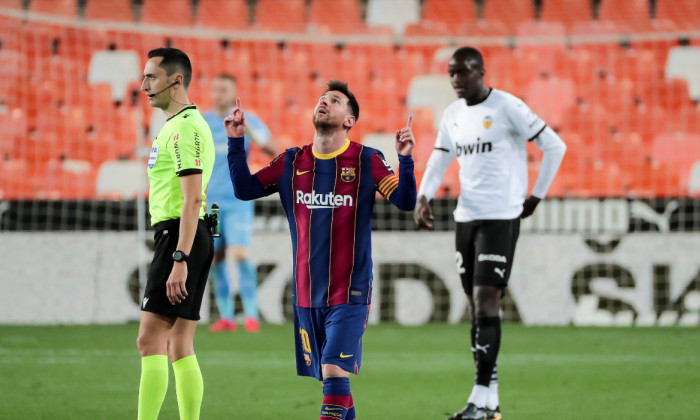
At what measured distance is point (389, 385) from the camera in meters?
6.32

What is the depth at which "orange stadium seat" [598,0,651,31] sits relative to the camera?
49.6 ft

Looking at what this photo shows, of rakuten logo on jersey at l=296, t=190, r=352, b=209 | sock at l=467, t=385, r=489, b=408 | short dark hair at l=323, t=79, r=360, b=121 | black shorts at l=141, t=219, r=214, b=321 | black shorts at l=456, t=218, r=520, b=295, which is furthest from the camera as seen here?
black shorts at l=456, t=218, r=520, b=295

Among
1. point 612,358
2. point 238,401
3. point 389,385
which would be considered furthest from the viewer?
point 612,358

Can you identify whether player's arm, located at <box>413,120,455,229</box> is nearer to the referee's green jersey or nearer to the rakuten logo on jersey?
the rakuten logo on jersey

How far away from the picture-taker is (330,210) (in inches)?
160

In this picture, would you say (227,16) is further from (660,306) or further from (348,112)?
(348,112)

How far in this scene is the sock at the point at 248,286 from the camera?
9.27 m

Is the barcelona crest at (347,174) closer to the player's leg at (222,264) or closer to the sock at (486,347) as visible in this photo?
the sock at (486,347)

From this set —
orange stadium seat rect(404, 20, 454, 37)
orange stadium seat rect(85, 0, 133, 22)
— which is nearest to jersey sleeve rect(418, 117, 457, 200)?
orange stadium seat rect(404, 20, 454, 37)

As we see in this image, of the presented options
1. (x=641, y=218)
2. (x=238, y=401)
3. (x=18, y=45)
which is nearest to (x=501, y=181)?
(x=238, y=401)

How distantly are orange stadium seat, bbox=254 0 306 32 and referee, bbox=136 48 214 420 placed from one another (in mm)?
11378

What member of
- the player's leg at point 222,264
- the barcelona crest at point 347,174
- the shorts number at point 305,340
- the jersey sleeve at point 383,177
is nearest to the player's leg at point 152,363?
the shorts number at point 305,340

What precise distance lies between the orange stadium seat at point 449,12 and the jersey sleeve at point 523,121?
10.3m

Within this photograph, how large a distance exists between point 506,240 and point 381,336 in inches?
167
